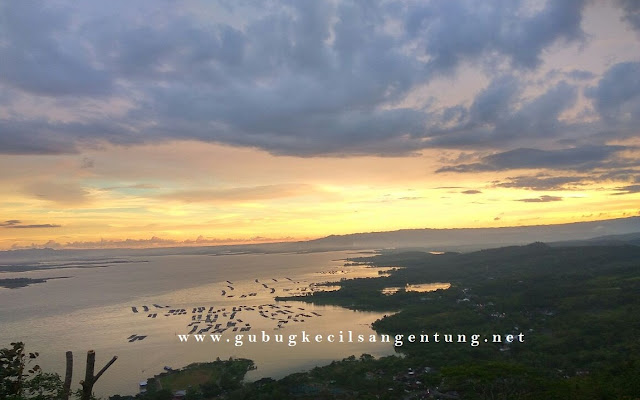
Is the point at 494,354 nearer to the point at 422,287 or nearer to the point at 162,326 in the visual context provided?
the point at 162,326

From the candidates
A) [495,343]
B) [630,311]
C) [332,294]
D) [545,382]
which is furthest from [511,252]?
[545,382]

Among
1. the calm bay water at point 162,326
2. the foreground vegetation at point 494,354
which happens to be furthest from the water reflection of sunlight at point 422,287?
the calm bay water at point 162,326

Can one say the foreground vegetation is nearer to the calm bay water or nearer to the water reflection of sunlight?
the calm bay water

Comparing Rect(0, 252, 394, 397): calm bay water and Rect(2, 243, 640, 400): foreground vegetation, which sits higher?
Rect(2, 243, 640, 400): foreground vegetation

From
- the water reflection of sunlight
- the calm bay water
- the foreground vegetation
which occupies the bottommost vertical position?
the water reflection of sunlight

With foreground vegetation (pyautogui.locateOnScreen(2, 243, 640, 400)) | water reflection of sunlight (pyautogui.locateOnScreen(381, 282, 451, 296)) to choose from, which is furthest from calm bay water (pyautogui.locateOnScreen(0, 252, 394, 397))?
water reflection of sunlight (pyautogui.locateOnScreen(381, 282, 451, 296))

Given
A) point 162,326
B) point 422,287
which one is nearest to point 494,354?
point 162,326

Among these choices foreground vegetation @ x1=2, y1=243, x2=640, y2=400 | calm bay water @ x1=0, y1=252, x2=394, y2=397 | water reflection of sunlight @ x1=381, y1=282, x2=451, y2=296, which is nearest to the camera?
foreground vegetation @ x1=2, y1=243, x2=640, y2=400

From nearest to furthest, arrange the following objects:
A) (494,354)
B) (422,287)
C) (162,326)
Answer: (494,354) → (162,326) → (422,287)

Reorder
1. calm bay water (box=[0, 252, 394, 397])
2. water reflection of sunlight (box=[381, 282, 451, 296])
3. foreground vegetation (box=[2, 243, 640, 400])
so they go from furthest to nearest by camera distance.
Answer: water reflection of sunlight (box=[381, 282, 451, 296]) < calm bay water (box=[0, 252, 394, 397]) < foreground vegetation (box=[2, 243, 640, 400])

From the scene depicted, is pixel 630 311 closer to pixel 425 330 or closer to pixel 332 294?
pixel 425 330

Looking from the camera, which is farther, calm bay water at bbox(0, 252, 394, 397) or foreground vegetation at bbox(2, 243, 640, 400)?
calm bay water at bbox(0, 252, 394, 397)
